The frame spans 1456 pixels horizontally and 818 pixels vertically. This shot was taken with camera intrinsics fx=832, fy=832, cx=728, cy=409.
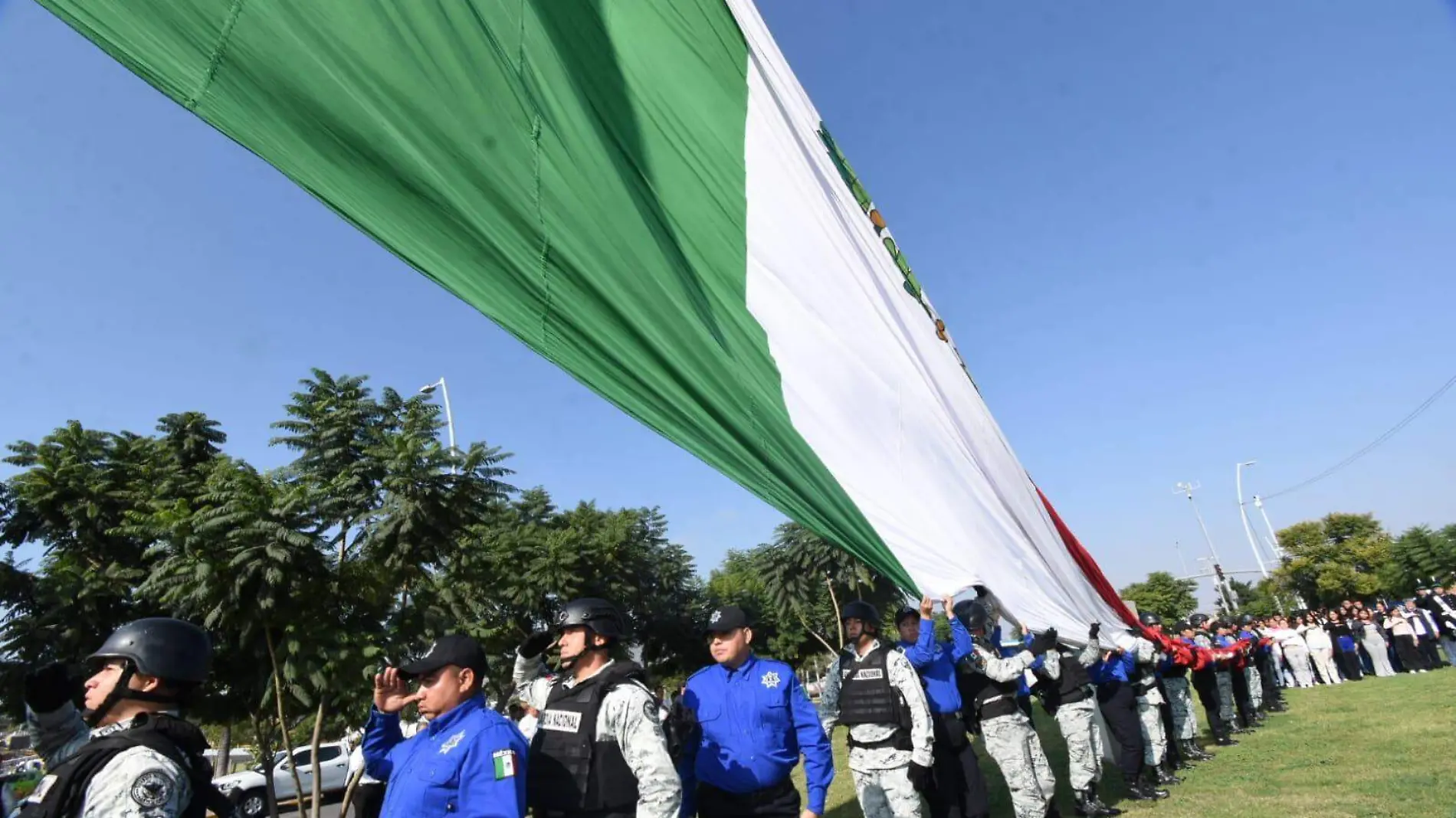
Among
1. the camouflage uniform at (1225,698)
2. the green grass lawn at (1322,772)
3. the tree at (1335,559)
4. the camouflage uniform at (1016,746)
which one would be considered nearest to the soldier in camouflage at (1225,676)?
the camouflage uniform at (1225,698)

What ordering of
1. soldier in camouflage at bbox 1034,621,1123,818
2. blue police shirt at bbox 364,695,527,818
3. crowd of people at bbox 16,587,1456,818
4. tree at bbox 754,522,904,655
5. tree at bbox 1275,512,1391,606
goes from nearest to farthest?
crowd of people at bbox 16,587,1456,818, blue police shirt at bbox 364,695,527,818, soldier in camouflage at bbox 1034,621,1123,818, tree at bbox 754,522,904,655, tree at bbox 1275,512,1391,606

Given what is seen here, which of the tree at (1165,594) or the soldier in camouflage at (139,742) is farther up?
the tree at (1165,594)

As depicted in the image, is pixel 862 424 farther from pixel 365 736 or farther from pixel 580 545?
pixel 580 545

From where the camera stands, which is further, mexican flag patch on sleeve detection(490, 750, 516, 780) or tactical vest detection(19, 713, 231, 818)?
mexican flag patch on sleeve detection(490, 750, 516, 780)

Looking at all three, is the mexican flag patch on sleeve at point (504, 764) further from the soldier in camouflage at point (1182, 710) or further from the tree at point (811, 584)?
the tree at point (811, 584)

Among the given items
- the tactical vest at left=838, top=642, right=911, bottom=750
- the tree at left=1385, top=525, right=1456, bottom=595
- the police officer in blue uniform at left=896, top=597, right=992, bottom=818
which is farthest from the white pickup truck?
the tree at left=1385, top=525, right=1456, bottom=595

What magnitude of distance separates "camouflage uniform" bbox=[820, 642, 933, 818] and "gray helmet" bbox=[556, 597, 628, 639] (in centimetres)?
238

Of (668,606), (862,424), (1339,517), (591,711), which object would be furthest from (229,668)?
(1339,517)

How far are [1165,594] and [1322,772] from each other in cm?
6755

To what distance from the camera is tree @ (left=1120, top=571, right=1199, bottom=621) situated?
6500cm

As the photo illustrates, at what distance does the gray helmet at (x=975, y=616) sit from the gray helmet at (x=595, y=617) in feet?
13.6

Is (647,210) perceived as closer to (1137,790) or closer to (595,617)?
(595,617)

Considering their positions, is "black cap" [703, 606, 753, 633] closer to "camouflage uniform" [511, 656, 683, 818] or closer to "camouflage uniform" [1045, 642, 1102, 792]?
"camouflage uniform" [511, 656, 683, 818]

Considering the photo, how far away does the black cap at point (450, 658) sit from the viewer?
3.31 meters
